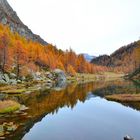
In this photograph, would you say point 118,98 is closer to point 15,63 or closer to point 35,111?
point 35,111

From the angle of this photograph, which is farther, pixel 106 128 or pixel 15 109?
pixel 15 109

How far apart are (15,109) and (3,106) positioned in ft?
7.38

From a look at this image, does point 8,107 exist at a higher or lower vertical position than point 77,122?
higher

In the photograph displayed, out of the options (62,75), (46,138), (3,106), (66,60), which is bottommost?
(46,138)

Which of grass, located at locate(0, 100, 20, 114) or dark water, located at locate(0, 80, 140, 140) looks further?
grass, located at locate(0, 100, 20, 114)

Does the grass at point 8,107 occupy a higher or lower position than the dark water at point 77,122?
higher

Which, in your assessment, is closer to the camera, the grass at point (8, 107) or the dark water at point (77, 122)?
the dark water at point (77, 122)

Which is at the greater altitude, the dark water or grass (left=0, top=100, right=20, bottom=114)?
grass (left=0, top=100, right=20, bottom=114)

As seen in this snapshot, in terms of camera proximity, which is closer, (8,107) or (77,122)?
(77,122)

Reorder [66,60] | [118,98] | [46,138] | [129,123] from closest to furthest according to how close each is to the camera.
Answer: [46,138], [129,123], [118,98], [66,60]

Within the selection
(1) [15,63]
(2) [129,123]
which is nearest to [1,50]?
(1) [15,63]

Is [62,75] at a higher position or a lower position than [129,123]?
higher

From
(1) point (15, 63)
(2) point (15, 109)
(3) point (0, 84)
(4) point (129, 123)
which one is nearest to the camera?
(4) point (129, 123)

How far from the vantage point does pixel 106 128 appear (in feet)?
121
